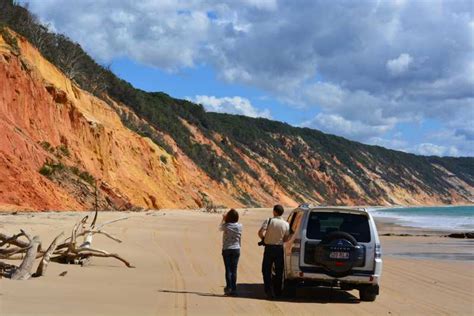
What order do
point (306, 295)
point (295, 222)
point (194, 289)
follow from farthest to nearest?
1. point (295, 222)
2. point (306, 295)
3. point (194, 289)

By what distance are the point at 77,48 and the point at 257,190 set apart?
38.7 m

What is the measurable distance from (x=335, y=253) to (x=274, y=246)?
39.3 inches

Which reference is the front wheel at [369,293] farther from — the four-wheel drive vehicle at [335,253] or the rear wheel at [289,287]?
the rear wheel at [289,287]

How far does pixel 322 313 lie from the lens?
9.41 meters

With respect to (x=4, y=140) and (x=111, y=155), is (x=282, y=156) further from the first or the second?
(x=4, y=140)

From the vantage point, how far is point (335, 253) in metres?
10.4

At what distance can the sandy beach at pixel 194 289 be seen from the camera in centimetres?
877

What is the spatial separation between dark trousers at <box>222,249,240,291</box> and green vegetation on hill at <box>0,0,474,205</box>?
4130 centimetres

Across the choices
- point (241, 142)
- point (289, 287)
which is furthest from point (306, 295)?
point (241, 142)

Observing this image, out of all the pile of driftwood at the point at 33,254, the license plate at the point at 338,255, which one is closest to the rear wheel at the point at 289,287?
the license plate at the point at 338,255

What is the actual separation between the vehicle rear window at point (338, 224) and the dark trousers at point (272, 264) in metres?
0.63

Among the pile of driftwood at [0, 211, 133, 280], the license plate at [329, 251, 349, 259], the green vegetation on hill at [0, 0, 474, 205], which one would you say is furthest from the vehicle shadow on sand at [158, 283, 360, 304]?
the green vegetation on hill at [0, 0, 474, 205]

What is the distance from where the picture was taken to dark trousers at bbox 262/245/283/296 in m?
10.6

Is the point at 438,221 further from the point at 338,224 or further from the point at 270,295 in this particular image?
the point at 270,295
